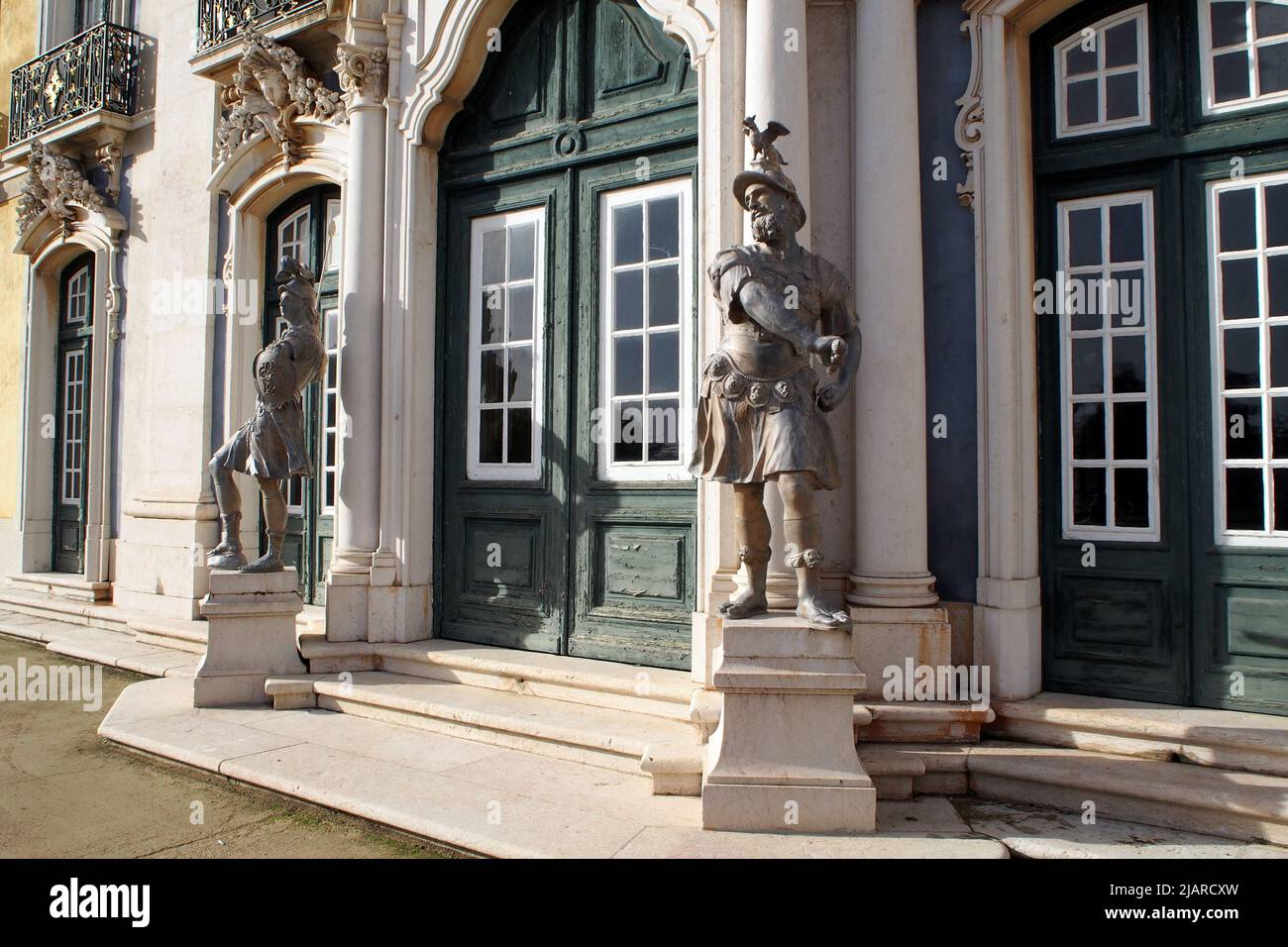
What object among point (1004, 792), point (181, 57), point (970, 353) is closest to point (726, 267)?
point (970, 353)

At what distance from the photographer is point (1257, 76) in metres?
4.62

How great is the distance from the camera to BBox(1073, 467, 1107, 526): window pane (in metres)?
4.91

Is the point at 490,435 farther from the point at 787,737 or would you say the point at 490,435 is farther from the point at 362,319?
the point at 787,737

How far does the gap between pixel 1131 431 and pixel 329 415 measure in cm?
599

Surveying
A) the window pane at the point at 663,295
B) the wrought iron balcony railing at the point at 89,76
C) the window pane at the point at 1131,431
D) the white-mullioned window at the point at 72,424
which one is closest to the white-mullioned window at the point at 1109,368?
the window pane at the point at 1131,431

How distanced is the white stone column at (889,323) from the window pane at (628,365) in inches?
63.7

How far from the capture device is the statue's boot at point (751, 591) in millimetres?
4027

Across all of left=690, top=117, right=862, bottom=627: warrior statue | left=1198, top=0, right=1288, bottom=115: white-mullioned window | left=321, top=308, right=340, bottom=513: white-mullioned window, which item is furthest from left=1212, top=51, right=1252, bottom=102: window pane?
left=321, top=308, right=340, bottom=513: white-mullioned window

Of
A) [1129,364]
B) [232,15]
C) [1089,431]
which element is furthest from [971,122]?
[232,15]

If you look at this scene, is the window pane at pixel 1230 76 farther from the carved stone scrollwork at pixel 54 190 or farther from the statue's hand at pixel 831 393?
the carved stone scrollwork at pixel 54 190

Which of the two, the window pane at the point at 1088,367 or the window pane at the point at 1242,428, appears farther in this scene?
the window pane at the point at 1088,367

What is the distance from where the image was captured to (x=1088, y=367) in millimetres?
4938

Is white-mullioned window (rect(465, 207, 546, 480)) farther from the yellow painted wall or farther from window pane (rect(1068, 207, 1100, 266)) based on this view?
the yellow painted wall

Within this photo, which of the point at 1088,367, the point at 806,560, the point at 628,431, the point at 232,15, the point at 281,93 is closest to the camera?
the point at 806,560
